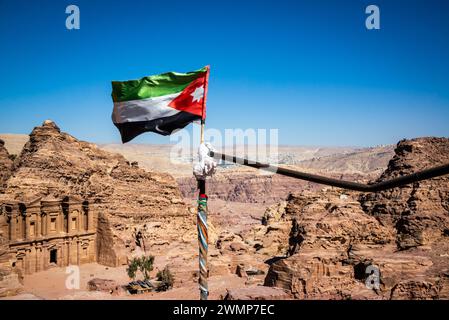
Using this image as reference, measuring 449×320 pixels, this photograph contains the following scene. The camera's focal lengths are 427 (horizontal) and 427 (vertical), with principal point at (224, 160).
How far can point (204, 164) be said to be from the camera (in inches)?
297

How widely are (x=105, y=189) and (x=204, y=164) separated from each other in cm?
3933

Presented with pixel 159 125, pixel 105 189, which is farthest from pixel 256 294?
pixel 105 189

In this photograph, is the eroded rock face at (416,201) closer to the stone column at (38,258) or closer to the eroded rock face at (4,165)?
the stone column at (38,258)

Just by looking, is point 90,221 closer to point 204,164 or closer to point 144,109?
point 144,109

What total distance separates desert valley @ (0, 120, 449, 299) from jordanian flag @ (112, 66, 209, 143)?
39.4 ft

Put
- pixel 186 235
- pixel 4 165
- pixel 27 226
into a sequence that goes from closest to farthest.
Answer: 1. pixel 27 226
2. pixel 4 165
3. pixel 186 235

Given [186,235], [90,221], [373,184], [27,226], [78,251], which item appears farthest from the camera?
[186,235]

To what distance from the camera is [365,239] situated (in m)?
29.1

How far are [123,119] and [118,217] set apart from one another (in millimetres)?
35956

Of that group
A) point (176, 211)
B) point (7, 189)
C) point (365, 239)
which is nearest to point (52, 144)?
point (7, 189)

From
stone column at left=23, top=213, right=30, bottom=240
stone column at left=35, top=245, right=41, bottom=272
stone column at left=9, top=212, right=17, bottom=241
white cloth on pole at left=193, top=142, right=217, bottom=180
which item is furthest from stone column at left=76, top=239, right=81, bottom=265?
white cloth on pole at left=193, top=142, right=217, bottom=180

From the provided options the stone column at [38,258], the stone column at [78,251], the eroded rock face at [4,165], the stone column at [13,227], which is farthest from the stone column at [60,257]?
the eroded rock face at [4,165]

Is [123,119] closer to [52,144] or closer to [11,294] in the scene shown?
[11,294]

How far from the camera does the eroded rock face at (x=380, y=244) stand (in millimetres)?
21359
